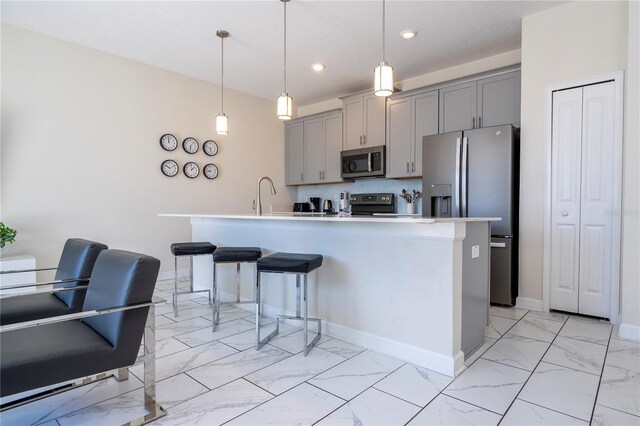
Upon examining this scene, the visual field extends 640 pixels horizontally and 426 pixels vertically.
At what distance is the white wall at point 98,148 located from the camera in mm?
3545

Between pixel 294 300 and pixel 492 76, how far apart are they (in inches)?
130

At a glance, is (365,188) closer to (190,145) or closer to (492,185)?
(492,185)

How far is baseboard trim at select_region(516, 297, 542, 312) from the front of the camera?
10.8ft

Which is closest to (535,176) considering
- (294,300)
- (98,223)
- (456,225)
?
(456,225)

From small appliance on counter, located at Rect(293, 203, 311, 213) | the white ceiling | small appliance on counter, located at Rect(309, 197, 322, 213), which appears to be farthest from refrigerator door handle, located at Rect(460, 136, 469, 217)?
small appliance on counter, located at Rect(293, 203, 311, 213)

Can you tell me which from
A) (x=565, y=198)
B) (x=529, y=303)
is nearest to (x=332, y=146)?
(x=565, y=198)

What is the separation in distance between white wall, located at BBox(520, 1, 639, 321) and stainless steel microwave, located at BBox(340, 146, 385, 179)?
1.88 metres

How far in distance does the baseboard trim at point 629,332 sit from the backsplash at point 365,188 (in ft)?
8.51

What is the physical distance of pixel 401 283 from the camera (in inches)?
88.5

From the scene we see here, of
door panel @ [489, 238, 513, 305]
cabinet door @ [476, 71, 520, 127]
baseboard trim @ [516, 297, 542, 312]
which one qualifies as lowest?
baseboard trim @ [516, 297, 542, 312]

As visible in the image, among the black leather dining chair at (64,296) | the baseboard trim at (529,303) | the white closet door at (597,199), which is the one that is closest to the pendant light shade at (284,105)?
the black leather dining chair at (64,296)

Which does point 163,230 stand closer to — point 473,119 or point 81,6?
point 81,6

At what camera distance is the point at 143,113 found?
4.44 meters

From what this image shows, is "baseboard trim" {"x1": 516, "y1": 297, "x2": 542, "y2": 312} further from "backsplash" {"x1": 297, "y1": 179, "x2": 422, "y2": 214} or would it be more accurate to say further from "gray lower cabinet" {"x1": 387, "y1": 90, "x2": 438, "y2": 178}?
"gray lower cabinet" {"x1": 387, "y1": 90, "x2": 438, "y2": 178}
